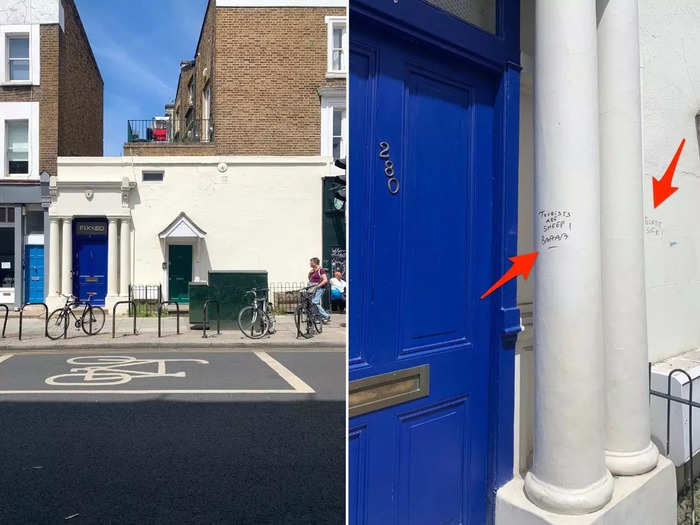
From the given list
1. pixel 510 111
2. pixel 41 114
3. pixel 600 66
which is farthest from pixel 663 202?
pixel 41 114

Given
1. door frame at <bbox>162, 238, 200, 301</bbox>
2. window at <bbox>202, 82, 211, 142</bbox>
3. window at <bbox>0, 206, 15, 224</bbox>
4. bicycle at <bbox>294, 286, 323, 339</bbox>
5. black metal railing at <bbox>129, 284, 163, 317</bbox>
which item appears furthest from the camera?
window at <bbox>0, 206, 15, 224</bbox>

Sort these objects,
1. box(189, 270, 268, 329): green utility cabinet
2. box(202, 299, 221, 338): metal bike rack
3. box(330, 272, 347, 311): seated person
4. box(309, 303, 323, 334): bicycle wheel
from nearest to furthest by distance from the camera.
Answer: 1. box(330, 272, 347, 311): seated person
2. box(189, 270, 268, 329): green utility cabinet
3. box(202, 299, 221, 338): metal bike rack
4. box(309, 303, 323, 334): bicycle wheel

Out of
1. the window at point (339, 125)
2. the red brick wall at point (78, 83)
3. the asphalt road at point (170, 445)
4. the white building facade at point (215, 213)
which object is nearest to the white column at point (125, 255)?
the white building facade at point (215, 213)

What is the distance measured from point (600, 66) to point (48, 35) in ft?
10.8

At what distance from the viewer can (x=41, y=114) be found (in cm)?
411

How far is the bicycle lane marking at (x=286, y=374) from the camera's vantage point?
5248mm

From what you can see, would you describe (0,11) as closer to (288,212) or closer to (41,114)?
(41,114)

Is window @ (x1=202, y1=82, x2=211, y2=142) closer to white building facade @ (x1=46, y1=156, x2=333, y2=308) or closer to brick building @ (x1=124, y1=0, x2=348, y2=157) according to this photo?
brick building @ (x1=124, y1=0, x2=348, y2=157)

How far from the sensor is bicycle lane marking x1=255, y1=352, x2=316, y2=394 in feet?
17.2

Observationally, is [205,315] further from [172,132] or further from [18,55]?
[18,55]

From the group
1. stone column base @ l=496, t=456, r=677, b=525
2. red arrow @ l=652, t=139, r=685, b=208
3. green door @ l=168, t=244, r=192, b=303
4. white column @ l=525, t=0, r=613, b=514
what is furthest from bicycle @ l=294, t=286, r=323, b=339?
white column @ l=525, t=0, r=613, b=514

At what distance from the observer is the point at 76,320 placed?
818 centimetres

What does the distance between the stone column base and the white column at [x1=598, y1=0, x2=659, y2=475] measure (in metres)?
0.09

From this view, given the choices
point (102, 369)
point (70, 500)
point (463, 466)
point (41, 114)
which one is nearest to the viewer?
point (463, 466)
